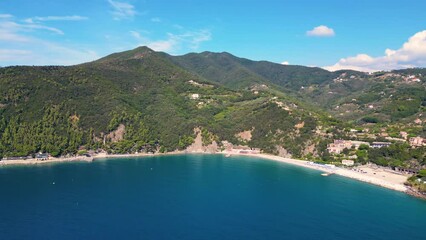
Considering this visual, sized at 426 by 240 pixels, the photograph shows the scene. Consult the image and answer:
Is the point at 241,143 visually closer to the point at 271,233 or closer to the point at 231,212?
the point at 231,212

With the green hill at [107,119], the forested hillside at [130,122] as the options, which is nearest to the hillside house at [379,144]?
the forested hillside at [130,122]

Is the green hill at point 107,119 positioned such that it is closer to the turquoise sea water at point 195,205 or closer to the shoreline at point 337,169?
the shoreline at point 337,169

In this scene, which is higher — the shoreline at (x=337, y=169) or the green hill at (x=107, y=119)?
the green hill at (x=107, y=119)

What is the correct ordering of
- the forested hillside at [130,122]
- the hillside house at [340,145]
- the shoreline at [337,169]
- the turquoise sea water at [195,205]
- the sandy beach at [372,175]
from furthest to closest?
the forested hillside at [130,122], the hillside house at [340,145], the shoreline at [337,169], the sandy beach at [372,175], the turquoise sea water at [195,205]

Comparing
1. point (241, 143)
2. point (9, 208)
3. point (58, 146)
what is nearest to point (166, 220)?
point (9, 208)

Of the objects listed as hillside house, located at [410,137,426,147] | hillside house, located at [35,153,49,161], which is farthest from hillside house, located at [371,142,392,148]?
hillside house, located at [35,153,49,161]

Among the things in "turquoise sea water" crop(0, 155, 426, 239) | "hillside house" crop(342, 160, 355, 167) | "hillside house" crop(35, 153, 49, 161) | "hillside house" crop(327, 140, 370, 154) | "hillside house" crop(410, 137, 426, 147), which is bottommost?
"turquoise sea water" crop(0, 155, 426, 239)

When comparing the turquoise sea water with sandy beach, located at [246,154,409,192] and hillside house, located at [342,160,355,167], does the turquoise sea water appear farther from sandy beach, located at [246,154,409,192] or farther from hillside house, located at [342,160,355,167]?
hillside house, located at [342,160,355,167]

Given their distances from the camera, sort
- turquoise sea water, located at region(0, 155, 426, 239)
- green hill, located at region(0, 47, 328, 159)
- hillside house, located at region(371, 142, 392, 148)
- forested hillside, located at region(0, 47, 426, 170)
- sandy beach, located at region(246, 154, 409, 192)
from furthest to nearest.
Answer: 1. green hill, located at region(0, 47, 328, 159)
2. forested hillside, located at region(0, 47, 426, 170)
3. hillside house, located at region(371, 142, 392, 148)
4. sandy beach, located at region(246, 154, 409, 192)
5. turquoise sea water, located at region(0, 155, 426, 239)

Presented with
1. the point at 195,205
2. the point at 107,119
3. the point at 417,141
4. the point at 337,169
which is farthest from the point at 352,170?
the point at 107,119

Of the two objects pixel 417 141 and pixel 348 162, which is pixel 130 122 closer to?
pixel 348 162
